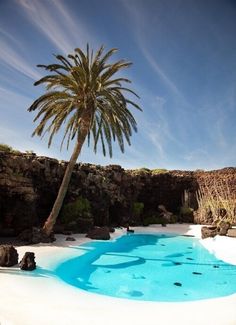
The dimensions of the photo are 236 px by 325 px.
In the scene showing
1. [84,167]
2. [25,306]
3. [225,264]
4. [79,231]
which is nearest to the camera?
[25,306]

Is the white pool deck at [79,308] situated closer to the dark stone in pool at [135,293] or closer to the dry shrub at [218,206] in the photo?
the dark stone in pool at [135,293]

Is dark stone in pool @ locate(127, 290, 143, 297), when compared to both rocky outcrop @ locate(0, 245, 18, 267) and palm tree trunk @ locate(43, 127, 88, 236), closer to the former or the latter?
rocky outcrop @ locate(0, 245, 18, 267)

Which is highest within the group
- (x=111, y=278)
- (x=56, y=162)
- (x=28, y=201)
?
(x=56, y=162)

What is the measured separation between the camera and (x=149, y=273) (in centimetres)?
1187

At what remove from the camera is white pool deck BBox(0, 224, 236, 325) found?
20.3 ft

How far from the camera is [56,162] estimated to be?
21516 millimetres

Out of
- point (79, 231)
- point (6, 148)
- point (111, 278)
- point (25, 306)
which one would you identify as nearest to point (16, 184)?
point (6, 148)

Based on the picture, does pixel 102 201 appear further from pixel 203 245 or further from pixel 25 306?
pixel 25 306

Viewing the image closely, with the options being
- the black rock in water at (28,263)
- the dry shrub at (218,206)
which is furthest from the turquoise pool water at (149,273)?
the dry shrub at (218,206)

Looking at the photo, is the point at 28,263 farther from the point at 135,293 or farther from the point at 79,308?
the point at 79,308

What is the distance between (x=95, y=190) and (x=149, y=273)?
13689mm

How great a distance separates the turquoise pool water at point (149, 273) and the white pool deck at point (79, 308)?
103 cm

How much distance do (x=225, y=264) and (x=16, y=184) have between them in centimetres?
1197

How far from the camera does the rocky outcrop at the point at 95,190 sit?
17.7 m
